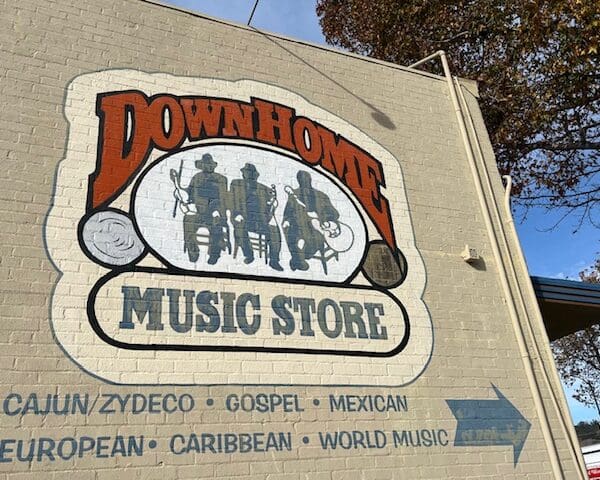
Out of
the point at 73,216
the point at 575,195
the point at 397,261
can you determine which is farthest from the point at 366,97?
the point at 575,195

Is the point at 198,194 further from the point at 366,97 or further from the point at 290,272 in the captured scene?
the point at 366,97

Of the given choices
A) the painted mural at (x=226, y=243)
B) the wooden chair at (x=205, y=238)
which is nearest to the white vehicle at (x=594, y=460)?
the painted mural at (x=226, y=243)

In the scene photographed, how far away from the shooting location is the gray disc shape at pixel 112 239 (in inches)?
204

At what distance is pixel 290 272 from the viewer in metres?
5.91

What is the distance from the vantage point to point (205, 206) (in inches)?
230

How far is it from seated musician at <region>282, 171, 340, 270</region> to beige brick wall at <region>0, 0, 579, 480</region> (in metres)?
0.36

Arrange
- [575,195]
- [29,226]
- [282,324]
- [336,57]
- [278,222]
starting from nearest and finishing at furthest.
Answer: [29,226]
[282,324]
[278,222]
[336,57]
[575,195]

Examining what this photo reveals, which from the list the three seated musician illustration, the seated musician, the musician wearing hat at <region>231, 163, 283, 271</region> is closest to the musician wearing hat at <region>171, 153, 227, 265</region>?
the three seated musician illustration

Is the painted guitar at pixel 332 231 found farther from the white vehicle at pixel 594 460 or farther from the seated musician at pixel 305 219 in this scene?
the white vehicle at pixel 594 460

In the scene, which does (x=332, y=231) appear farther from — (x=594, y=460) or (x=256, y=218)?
(x=594, y=460)

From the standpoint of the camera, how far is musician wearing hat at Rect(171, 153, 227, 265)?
5629 mm


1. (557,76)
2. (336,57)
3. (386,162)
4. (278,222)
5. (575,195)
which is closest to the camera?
(278,222)

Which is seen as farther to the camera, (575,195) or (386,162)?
(575,195)

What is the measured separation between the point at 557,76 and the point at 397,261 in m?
6.51
